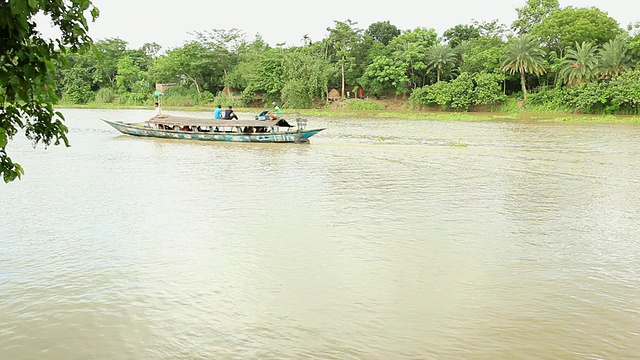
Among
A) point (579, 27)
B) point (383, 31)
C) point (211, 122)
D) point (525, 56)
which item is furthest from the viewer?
point (383, 31)

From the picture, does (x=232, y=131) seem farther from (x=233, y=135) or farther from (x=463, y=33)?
(x=463, y=33)

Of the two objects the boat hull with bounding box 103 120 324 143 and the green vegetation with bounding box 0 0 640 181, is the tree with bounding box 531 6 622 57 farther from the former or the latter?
the boat hull with bounding box 103 120 324 143

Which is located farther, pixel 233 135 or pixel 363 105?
Result: pixel 363 105

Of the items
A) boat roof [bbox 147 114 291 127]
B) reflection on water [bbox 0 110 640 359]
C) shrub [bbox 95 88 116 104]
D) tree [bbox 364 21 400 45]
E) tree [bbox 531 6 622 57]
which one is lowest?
reflection on water [bbox 0 110 640 359]

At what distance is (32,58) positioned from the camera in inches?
127

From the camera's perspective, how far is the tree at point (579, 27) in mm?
40938

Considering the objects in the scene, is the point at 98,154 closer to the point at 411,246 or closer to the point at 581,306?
the point at 411,246

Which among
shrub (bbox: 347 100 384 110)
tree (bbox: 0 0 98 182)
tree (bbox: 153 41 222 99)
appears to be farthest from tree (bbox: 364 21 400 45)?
tree (bbox: 0 0 98 182)

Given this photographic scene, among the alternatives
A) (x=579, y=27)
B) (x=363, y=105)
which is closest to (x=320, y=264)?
(x=579, y=27)

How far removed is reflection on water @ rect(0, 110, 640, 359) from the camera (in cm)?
516

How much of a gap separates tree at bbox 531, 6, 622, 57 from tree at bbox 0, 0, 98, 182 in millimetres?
43709

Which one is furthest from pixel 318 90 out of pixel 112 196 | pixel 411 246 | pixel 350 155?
pixel 411 246

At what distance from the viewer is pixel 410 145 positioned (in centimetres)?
2078

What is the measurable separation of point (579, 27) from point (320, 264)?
134 ft
